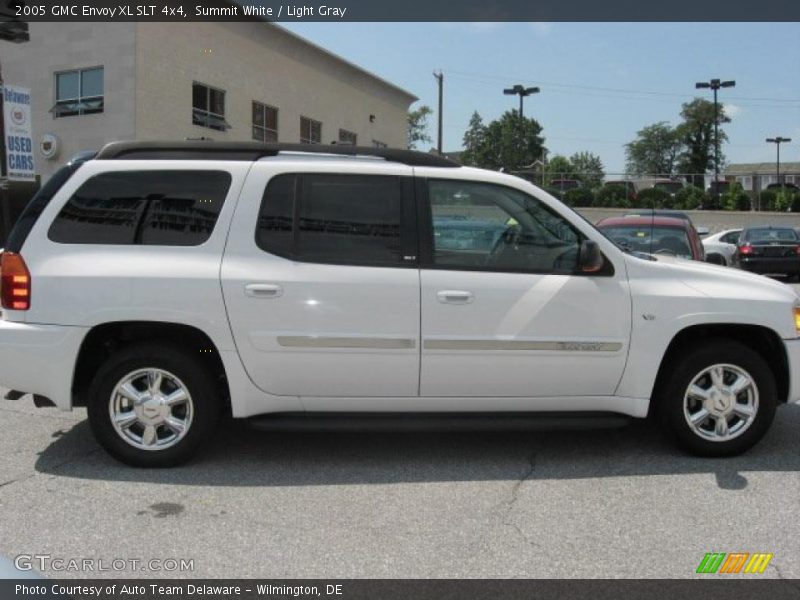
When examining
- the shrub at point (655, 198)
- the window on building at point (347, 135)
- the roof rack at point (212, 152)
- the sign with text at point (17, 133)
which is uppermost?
the window on building at point (347, 135)

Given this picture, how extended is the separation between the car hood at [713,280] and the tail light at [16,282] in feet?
12.1

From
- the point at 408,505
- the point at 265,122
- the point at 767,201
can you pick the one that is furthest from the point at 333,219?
the point at 767,201

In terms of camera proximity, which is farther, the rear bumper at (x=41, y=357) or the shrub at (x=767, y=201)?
the shrub at (x=767, y=201)

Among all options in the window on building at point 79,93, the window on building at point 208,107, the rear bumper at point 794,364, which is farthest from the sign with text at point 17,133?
the window on building at point 208,107

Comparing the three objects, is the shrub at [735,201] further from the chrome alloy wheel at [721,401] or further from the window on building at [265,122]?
the chrome alloy wheel at [721,401]

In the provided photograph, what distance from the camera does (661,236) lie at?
31.9ft

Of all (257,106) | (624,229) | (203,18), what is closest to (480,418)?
(624,229)

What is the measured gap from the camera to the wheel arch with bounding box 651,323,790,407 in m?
4.75

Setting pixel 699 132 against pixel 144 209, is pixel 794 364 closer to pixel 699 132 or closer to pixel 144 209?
pixel 144 209

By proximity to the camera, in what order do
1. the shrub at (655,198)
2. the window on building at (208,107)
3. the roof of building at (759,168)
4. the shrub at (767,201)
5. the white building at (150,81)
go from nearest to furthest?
1. the white building at (150,81)
2. the window on building at (208,107)
3. the shrub at (655,198)
4. the shrub at (767,201)
5. the roof of building at (759,168)

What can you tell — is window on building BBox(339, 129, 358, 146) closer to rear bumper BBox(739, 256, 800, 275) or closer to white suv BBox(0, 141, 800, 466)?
rear bumper BBox(739, 256, 800, 275)

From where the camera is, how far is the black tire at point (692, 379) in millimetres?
4660

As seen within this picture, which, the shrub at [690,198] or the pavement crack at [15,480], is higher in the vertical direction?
the shrub at [690,198]

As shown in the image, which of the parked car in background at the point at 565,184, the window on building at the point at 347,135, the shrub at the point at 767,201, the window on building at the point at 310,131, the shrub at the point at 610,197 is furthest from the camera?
the shrub at the point at 767,201
